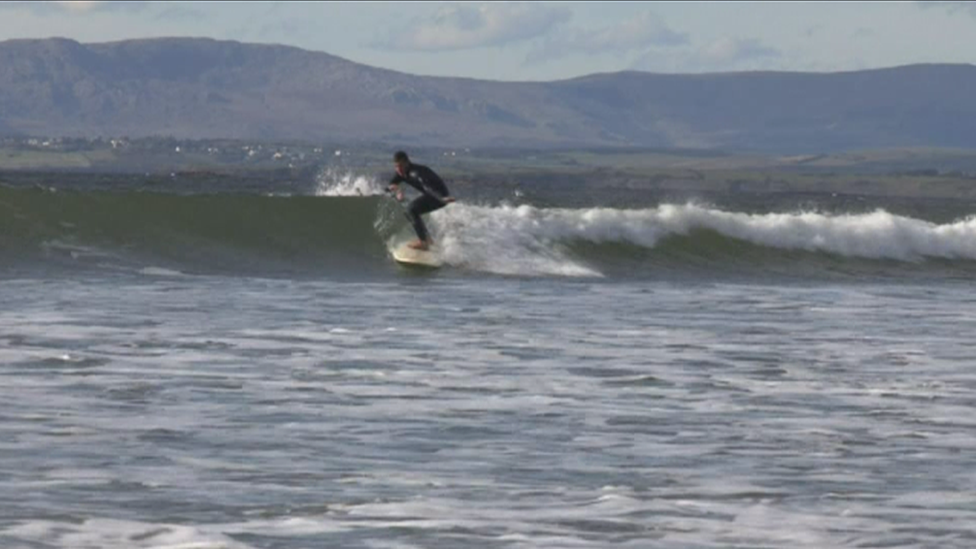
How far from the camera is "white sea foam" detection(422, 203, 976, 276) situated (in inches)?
1377

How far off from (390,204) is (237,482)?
26.8 m

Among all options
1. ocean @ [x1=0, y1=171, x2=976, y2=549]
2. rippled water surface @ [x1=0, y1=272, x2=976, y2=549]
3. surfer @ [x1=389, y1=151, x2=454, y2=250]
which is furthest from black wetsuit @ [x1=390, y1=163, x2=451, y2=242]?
rippled water surface @ [x1=0, y1=272, x2=976, y2=549]

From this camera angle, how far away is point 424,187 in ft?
106

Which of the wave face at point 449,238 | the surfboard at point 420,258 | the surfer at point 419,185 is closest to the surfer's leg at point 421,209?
the surfer at point 419,185

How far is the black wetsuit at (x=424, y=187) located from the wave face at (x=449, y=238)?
3.52ft

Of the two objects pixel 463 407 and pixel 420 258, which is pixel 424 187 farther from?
pixel 463 407

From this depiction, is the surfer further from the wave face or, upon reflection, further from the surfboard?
the wave face

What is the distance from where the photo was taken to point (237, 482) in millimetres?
13117

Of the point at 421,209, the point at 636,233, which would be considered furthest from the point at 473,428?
the point at 636,233

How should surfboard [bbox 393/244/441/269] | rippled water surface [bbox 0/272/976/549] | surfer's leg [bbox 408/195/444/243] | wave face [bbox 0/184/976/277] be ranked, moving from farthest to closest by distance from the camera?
wave face [bbox 0/184/976/277]
surfboard [bbox 393/244/441/269]
surfer's leg [bbox 408/195/444/243]
rippled water surface [bbox 0/272/976/549]

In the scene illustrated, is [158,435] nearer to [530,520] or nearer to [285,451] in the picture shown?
[285,451]

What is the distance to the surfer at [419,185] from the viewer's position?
32.0 m

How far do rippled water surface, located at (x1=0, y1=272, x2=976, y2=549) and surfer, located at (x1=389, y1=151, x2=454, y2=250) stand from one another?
661cm

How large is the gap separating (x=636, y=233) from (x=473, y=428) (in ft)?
78.0
